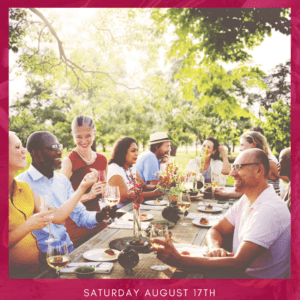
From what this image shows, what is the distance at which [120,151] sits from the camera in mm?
3975

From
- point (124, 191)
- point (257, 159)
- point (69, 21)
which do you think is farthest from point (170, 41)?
point (257, 159)

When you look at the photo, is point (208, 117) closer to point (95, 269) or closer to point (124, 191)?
point (124, 191)

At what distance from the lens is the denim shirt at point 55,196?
2.65 meters

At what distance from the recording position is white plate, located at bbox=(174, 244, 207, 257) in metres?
1.98

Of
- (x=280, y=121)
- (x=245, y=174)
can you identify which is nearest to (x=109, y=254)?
(x=245, y=174)

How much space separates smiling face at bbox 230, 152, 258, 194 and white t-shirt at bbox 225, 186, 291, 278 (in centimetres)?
11

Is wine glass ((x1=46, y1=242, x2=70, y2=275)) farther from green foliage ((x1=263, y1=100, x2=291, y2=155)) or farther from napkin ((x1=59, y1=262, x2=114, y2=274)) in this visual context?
green foliage ((x1=263, y1=100, x2=291, y2=155))

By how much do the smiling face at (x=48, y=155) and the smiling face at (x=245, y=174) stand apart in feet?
5.35

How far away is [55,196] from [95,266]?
1.28 metres

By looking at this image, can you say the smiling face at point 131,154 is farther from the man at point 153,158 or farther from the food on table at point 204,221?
the food on table at point 204,221

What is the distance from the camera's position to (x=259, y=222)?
1.91 m

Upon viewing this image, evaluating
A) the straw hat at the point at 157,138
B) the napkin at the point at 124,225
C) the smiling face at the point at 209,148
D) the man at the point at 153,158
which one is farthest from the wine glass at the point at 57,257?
the smiling face at the point at 209,148

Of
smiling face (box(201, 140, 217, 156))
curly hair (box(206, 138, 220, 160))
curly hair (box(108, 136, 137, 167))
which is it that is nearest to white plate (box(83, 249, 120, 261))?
curly hair (box(108, 136, 137, 167))

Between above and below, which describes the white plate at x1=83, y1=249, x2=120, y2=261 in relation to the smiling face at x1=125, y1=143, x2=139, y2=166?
below
